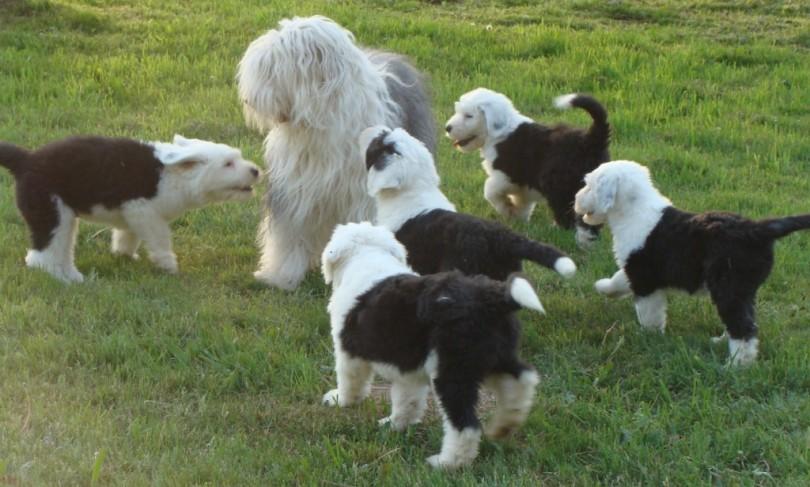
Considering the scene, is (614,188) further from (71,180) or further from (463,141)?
(71,180)

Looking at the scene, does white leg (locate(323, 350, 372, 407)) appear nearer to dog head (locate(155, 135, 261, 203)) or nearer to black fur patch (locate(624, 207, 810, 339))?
black fur patch (locate(624, 207, 810, 339))

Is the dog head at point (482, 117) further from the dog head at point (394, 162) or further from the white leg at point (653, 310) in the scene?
the white leg at point (653, 310)

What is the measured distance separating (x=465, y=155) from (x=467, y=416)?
5.25 meters

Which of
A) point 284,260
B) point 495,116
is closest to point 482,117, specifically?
point 495,116

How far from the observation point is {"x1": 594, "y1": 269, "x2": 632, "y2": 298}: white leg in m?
6.23

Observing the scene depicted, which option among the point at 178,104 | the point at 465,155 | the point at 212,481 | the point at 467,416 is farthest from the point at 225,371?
the point at 178,104

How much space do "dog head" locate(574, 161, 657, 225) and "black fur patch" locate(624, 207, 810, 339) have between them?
0.83 feet

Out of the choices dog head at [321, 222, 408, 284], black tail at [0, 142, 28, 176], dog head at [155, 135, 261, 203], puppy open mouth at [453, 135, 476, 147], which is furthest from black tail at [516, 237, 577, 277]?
black tail at [0, 142, 28, 176]

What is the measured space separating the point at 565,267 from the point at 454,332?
0.77 meters

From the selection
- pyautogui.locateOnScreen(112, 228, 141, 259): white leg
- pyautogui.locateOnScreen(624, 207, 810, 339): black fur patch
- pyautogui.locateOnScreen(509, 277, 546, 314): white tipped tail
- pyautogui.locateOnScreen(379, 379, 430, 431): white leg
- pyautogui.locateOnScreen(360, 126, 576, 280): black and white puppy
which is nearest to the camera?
pyautogui.locateOnScreen(509, 277, 546, 314): white tipped tail

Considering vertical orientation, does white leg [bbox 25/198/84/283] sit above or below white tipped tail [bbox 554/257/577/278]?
below

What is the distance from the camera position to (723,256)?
17.6 feet

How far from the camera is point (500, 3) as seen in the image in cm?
1391

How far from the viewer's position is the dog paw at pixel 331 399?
515 centimetres
